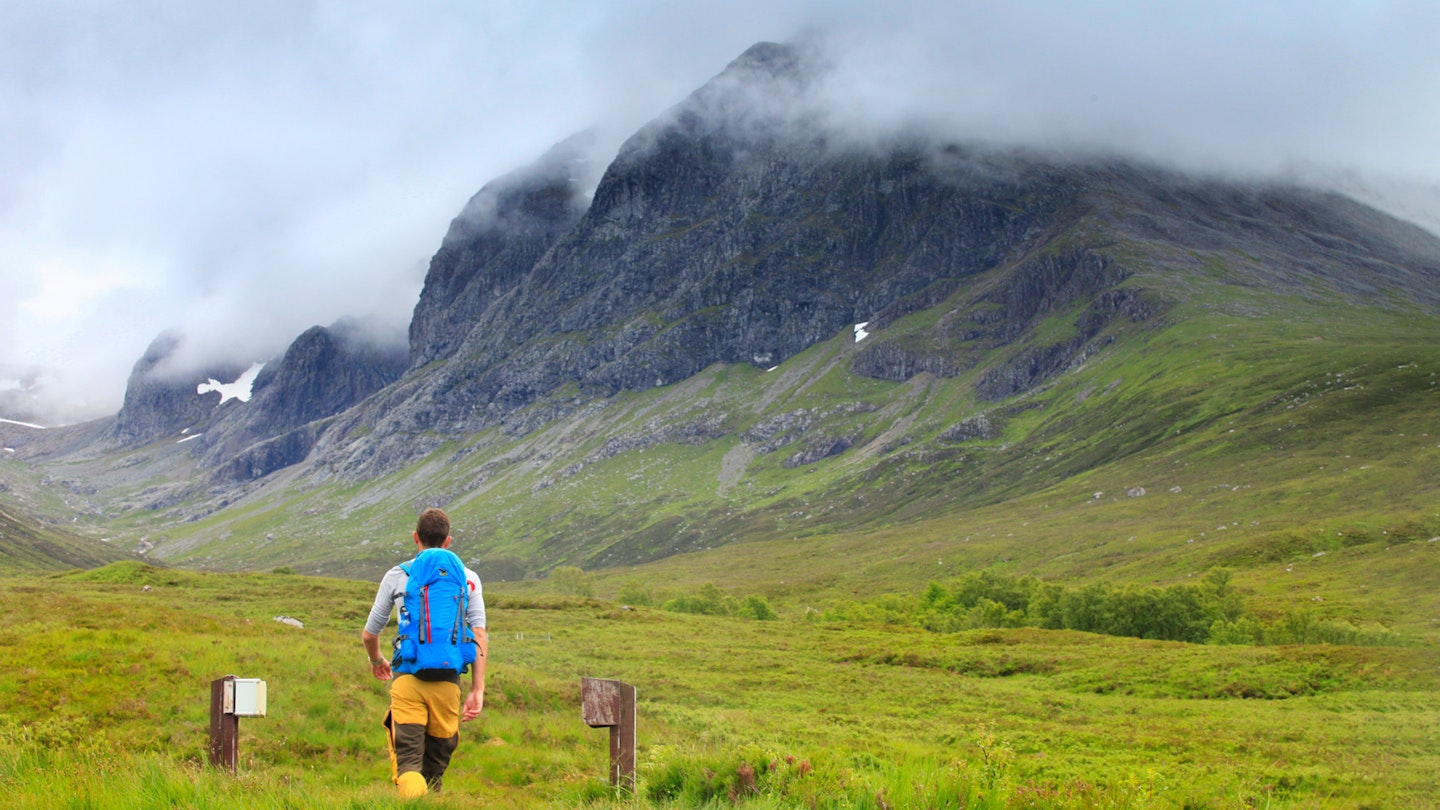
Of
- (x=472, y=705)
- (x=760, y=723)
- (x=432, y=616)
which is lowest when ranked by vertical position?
(x=760, y=723)

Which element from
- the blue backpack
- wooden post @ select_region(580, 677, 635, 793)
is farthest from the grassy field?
the blue backpack

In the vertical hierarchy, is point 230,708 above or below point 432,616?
below

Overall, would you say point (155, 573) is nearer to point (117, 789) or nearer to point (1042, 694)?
→ point (1042, 694)

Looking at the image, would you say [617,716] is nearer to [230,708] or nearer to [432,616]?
[432,616]

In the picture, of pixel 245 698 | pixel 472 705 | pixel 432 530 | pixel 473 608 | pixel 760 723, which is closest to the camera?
pixel 472 705

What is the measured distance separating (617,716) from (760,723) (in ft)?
69.5

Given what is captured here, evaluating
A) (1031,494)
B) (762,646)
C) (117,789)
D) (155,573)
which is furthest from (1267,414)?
(117,789)

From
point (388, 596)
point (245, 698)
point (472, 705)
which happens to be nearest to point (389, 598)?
point (388, 596)

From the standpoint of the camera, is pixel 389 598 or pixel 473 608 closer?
pixel 389 598

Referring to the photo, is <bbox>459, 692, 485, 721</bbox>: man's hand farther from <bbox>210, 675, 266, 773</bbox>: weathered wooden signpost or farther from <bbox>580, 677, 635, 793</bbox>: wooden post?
<bbox>210, 675, 266, 773</bbox>: weathered wooden signpost

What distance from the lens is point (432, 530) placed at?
10156 mm

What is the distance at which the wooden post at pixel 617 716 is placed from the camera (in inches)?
380

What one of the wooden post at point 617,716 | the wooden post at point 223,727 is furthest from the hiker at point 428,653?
the wooden post at point 223,727

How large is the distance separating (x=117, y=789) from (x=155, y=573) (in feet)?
289
